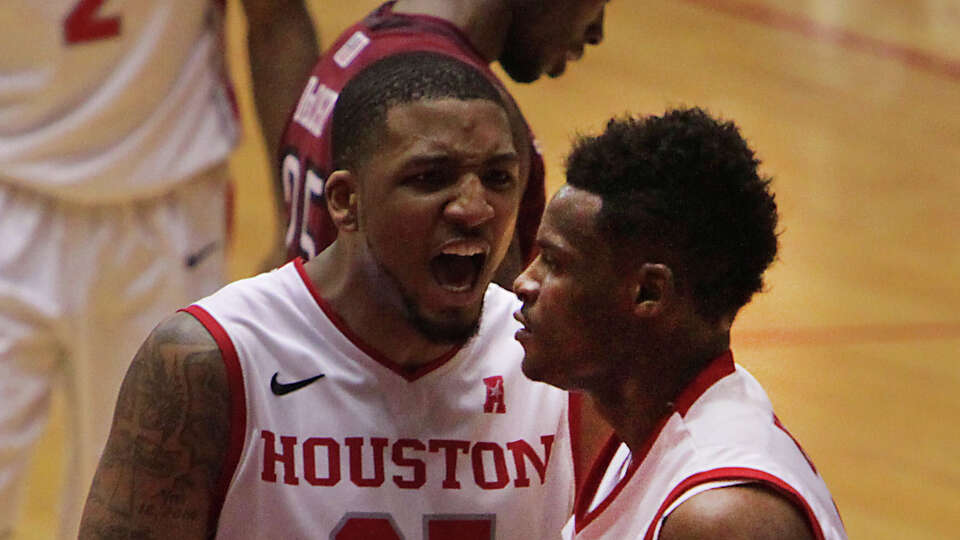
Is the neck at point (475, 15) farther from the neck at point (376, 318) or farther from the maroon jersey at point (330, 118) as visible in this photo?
the neck at point (376, 318)

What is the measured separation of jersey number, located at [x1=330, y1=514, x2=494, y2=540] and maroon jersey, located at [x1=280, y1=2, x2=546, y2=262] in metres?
0.87

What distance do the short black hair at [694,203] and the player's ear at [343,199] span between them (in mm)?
465

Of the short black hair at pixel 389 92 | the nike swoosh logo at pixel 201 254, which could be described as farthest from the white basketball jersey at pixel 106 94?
the short black hair at pixel 389 92

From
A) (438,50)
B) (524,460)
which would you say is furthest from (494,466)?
(438,50)

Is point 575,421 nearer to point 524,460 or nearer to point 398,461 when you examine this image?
point 524,460

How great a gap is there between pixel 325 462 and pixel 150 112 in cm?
149

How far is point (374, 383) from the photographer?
8.48 feet

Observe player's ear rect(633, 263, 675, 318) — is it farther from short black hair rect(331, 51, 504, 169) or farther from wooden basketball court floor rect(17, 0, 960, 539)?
wooden basketball court floor rect(17, 0, 960, 539)

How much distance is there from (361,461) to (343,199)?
40 centimetres

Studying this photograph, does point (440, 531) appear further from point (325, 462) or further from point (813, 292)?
point (813, 292)

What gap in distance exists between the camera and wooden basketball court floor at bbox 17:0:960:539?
221 inches

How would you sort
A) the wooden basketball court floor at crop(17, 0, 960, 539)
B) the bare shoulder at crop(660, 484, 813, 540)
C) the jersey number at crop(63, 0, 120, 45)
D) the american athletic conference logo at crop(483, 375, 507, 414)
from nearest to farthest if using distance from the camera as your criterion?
the bare shoulder at crop(660, 484, 813, 540) → the american athletic conference logo at crop(483, 375, 507, 414) → the jersey number at crop(63, 0, 120, 45) → the wooden basketball court floor at crop(17, 0, 960, 539)

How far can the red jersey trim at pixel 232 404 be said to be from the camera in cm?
245

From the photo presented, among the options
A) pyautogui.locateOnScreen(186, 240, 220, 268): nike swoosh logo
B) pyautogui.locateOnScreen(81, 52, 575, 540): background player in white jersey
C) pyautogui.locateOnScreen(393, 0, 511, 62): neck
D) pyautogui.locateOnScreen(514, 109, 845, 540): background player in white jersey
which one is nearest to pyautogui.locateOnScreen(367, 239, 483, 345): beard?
pyautogui.locateOnScreen(81, 52, 575, 540): background player in white jersey
